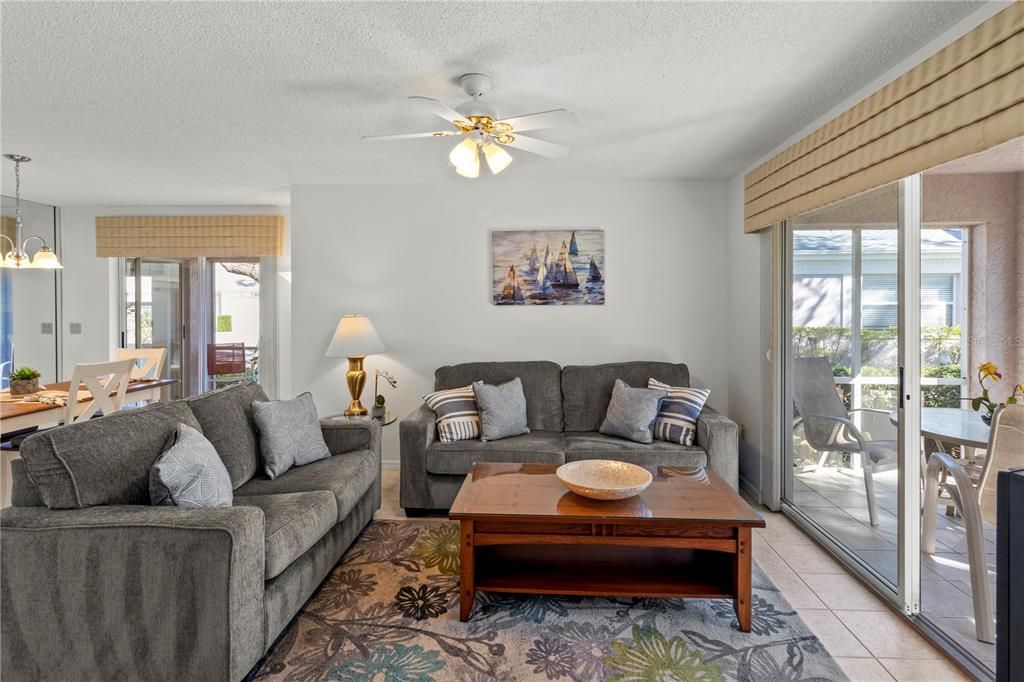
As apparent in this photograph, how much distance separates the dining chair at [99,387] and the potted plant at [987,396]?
4.45 metres

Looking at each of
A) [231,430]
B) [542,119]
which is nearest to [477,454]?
[231,430]

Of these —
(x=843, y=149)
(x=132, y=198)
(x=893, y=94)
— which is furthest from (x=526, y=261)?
(x=132, y=198)

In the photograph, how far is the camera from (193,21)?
185cm

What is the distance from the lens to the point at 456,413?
337cm

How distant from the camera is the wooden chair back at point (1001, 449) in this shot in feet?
5.64

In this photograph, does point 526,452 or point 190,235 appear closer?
point 526,452

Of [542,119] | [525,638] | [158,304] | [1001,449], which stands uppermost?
[542,119]

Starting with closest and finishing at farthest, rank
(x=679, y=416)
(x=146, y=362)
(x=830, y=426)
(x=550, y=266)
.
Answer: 1. (x=830, y=426)
2. (x=679, y=416)
3. (x=550, y=266)
4. (x=146, y=362)

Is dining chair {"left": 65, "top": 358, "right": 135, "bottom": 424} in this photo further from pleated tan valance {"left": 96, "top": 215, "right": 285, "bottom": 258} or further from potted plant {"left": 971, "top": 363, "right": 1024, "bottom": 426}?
potted plant {"left": 971, "top": 363, "right": 1024, "bottom": 426}

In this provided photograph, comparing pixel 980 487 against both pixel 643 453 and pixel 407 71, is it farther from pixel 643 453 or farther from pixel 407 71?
pixel 407 71

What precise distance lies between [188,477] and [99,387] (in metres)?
2.15

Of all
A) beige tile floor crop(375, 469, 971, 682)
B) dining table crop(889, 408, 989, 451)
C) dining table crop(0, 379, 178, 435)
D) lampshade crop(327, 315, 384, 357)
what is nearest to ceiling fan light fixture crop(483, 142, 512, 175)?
lampshade crop(327, 315, 384, 357)

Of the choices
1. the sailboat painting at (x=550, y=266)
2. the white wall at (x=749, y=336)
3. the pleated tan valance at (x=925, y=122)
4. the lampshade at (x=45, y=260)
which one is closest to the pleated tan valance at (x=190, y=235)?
the lampshade at (x=45, y=260)

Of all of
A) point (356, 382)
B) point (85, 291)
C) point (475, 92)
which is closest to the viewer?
point (475, 92)
